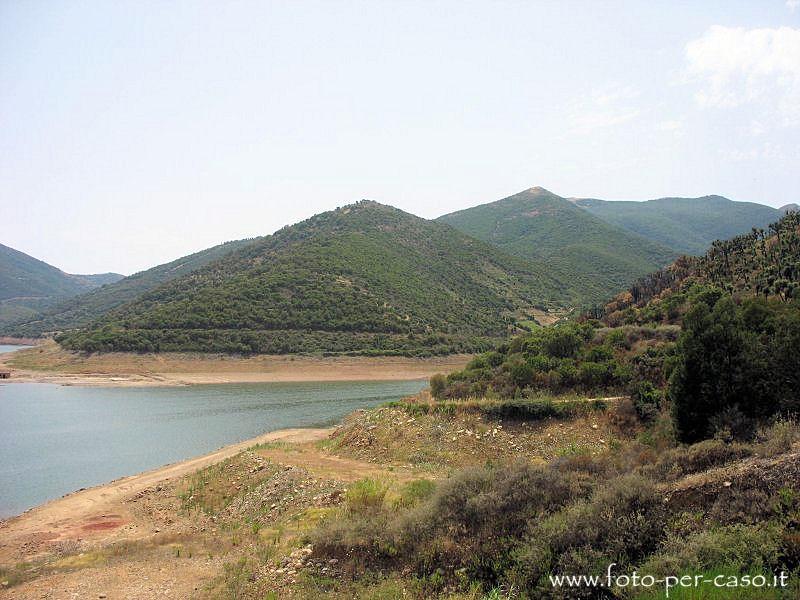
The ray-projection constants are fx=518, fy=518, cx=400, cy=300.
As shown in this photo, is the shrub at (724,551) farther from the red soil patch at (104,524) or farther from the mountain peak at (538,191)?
the mountain peak at (538,191)

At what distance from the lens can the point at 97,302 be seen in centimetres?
12144

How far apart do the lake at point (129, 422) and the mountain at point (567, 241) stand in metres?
59.2

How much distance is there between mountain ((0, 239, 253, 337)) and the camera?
108 metres

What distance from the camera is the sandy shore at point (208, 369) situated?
178 ft

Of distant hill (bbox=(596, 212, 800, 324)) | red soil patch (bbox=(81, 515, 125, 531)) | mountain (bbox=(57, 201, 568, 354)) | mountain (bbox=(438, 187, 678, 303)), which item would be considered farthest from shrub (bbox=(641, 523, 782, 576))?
mountain (bbox=(438, 187, 678, 303))

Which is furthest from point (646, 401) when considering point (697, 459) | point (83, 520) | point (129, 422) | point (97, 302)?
point (97, 302)

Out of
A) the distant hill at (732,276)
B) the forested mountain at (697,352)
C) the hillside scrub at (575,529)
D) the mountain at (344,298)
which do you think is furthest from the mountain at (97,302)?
the hillside scrub at (575,529)

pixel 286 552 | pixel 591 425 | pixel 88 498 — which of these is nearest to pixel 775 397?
pixel 591 425

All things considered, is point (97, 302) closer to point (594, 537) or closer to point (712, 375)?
point (712, 375)

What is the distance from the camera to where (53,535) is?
1446cm

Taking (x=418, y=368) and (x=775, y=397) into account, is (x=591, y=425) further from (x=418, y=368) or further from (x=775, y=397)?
(x=418, y=368)

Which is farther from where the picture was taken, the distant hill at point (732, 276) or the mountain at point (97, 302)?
the mountain at point (97, 302)

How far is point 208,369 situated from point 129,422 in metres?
22.1

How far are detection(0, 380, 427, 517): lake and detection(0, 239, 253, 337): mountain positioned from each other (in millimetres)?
62908
